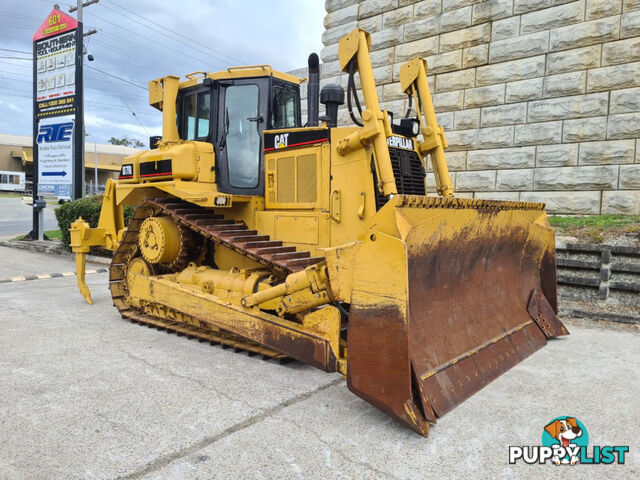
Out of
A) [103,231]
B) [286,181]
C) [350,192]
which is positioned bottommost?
[103,231]

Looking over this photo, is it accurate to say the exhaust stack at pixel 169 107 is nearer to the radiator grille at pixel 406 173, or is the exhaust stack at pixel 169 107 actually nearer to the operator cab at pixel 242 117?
the operator cab at pixel 242 117

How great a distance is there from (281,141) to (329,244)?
1.27 meters

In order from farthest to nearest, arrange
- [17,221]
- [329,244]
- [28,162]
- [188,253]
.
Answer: [28,162] < [17,221] < [188,253] < [329,244]

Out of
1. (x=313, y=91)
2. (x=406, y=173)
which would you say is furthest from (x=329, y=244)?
(x=313, y=91)

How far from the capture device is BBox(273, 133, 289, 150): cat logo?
491 centimetres

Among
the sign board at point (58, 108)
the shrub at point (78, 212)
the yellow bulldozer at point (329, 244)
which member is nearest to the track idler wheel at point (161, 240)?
the yellow bulldozer at point (329, 244)

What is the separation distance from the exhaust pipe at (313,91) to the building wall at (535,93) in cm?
473

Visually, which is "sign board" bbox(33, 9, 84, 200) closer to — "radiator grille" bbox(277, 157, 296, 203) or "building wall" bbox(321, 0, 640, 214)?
"building wall" bbox(321, 0, 640, 214)

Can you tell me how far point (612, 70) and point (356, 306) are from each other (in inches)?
272

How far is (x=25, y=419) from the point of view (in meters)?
3.00

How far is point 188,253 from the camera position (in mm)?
5613

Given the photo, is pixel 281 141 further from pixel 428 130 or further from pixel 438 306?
pixel 438 306

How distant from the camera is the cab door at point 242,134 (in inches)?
205

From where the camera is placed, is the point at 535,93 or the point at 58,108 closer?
the point at 535,93
